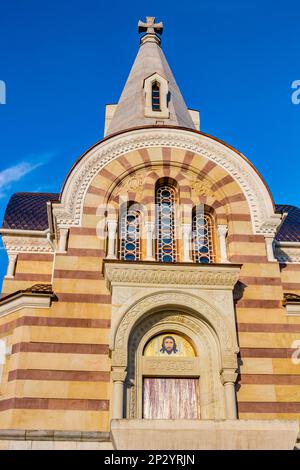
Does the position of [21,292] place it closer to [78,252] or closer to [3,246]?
[78,252]

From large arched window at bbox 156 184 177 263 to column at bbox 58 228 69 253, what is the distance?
2.83 metres

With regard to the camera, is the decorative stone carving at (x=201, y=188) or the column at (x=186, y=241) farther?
the decorative stone carving at (x=201, y=188)

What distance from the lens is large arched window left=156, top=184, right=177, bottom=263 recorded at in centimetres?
1560

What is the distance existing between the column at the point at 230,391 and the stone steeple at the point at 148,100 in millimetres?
10357

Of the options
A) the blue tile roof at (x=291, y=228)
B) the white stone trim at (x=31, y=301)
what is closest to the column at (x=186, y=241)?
the blue tile roof at (x=291, y=228)

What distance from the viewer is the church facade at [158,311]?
1267 cm

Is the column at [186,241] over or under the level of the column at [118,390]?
over

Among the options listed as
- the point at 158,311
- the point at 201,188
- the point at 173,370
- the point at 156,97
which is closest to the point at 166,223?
the point at 201,188

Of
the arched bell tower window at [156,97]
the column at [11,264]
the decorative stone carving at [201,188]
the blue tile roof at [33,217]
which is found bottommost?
the column at [11,264]

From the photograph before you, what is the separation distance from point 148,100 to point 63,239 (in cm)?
807

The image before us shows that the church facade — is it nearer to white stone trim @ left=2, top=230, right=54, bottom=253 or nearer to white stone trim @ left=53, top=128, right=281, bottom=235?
white stone trim @ left=53, top=128, right=281, bottom=235

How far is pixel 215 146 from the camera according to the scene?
17.0 meters

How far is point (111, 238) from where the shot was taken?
15.1 m

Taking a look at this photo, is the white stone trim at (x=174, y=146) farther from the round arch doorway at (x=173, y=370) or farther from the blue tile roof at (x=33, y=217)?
the round arch doorway at (x=173, y=370)
